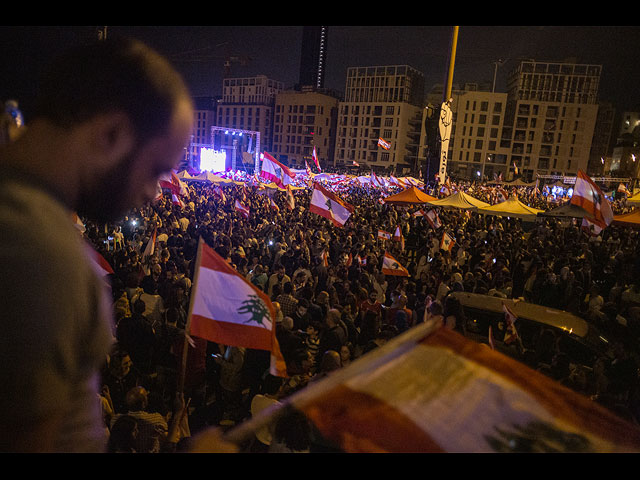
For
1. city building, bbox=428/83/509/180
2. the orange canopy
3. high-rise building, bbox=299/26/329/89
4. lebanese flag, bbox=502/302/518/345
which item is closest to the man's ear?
lebanese flag, bbox=502/302/518/345

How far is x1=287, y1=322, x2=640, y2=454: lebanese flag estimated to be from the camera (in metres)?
1.34

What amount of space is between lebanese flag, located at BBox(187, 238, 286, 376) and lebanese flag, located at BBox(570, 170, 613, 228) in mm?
9971

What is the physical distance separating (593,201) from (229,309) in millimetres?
10380

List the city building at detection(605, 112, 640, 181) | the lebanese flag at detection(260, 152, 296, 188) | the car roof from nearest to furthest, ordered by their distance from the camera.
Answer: the car roof
the lebanese flag at detection(260, 152, 296, 188)
the city building at detection(605, 112, 640, 181)

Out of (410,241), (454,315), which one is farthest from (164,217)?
(454,315)

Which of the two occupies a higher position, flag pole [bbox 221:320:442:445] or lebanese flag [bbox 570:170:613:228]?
lebanese flag [bbox 570:170:613:228]

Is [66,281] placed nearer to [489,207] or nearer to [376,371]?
[376,371]

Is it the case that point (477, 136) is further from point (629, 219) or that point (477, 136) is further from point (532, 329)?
point (532, 329)

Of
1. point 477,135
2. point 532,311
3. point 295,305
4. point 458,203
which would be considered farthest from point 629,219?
point 477,135

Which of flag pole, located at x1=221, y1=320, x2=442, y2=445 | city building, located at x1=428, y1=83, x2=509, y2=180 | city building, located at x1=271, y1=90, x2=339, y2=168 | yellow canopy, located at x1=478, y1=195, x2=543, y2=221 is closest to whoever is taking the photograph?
flag pole, located at x1=221, y1=320, x2=442, y2=445

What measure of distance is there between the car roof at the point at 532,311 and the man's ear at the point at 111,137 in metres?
8.33

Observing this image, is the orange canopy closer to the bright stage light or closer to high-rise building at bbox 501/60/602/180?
the bright stage light

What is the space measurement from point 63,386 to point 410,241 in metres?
16.8

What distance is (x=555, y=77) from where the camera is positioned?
9294 cm
